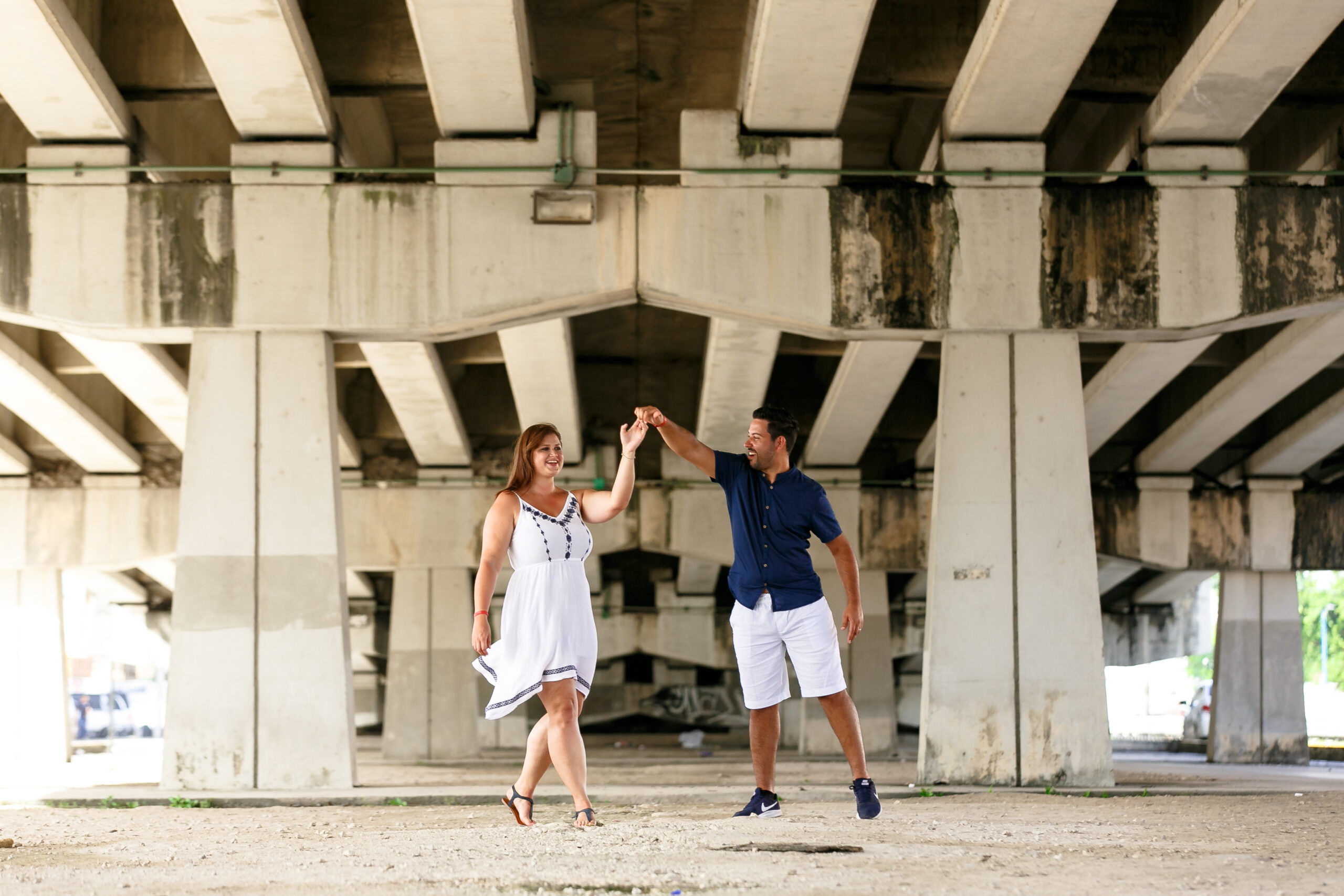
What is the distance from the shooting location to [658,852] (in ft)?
16.6

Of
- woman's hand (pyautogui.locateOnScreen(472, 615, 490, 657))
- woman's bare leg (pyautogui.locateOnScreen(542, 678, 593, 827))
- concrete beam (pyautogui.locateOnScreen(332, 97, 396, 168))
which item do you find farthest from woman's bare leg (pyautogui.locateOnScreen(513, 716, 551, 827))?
concrete beam (pyautogui.locateOnScreen(332, 97, 396, 168))

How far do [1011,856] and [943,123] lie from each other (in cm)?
Answer: 669

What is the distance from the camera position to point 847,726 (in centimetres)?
618

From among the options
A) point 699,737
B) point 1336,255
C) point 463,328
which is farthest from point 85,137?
point 699,737

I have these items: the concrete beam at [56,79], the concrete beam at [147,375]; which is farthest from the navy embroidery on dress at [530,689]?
the concrete beam at [147,375]

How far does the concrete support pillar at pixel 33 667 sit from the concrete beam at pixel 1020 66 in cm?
1715

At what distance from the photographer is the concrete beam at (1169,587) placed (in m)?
27.7

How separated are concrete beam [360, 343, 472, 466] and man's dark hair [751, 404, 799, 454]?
25.5 ft

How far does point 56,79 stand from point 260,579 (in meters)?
3.87

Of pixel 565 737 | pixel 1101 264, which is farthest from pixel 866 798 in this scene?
pixel 1101 264

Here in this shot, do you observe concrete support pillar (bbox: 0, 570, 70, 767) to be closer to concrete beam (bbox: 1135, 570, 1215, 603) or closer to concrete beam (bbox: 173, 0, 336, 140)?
concrete beam (bbox: 173, 0, 336, 140)

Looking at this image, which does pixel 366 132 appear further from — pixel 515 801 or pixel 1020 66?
pixel 515 801

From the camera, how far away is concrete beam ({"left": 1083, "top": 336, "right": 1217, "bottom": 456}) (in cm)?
1473

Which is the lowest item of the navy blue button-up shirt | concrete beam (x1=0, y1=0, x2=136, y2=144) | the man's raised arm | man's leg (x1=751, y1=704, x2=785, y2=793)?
man's leg (x1=751, y1=704, x2=785, y2=793)
